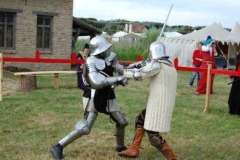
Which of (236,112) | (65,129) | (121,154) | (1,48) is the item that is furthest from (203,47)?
(1,48)

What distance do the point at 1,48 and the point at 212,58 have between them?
10.0m

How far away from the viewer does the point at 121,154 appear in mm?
6504

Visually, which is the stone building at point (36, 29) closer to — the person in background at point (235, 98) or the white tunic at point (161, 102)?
the person in background at point (235, 98)

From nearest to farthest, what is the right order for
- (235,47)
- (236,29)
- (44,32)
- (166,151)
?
(166,151) < (44,32) < (235,47) < (236,29)

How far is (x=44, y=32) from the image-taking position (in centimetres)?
2194

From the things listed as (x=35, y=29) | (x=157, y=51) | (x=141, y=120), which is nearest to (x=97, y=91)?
(x=141, y=120)

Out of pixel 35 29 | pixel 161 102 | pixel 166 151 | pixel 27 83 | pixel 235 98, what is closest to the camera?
pixel 161 102

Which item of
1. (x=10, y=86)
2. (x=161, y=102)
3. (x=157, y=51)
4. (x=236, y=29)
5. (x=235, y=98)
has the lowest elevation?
(x=10, y=86)

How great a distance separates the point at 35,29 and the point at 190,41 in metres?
8.43

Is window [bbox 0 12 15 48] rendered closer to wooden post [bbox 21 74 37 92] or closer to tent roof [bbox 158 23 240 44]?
wooden post [bbox 21 74 37 92]

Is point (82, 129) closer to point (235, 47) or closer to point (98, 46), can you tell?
point (98, 46)

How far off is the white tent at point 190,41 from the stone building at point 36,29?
6.07m

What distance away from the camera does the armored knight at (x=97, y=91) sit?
5965 mm

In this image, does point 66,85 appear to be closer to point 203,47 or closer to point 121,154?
point 203,47
